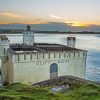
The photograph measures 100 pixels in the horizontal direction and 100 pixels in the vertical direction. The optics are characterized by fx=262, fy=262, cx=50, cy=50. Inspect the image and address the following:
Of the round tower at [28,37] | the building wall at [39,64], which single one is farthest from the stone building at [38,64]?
the round tower at [28,37]

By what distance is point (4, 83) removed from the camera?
32625 mm

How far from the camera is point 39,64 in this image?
3009cm

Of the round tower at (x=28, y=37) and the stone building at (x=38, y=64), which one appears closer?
the stone building at (x=38, y=64)

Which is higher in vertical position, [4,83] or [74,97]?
[74,97]

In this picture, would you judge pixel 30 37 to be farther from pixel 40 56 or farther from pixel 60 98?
pixel 60 98

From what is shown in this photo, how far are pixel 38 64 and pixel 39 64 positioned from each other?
0.42 ft

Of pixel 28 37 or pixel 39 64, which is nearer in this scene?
pixel 39 64

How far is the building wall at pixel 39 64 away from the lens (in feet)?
95.4

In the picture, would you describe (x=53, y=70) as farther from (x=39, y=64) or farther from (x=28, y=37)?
(x=28, y=37)

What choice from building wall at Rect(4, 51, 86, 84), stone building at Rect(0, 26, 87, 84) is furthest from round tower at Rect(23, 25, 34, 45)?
building wall at Rect(4, 51, 86, 84)

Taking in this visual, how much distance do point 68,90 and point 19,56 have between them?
41.1ft

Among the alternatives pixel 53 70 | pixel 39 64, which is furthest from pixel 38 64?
pixel 53 70

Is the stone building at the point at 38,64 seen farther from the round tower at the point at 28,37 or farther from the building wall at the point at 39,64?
the round tower at the point at 28,37

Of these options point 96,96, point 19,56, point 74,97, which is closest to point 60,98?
point 74,97
